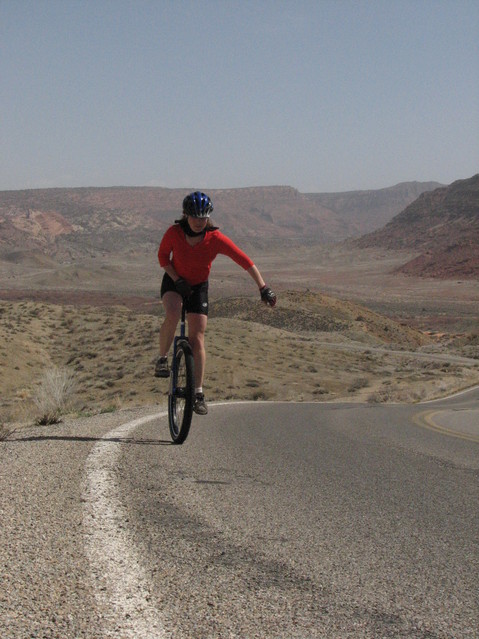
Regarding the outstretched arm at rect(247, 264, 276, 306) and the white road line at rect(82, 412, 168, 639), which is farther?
the outstretched arm at rect(247, 264, 276, 306)

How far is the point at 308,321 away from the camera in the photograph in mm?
57344

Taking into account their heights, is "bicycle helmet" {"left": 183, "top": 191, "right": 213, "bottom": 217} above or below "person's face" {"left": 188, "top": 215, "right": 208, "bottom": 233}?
above

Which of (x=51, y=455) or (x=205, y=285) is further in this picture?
(x=205, y=285)

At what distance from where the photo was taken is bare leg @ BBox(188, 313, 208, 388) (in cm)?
641

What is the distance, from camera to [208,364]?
86.4 feet

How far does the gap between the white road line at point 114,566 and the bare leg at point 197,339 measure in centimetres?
231

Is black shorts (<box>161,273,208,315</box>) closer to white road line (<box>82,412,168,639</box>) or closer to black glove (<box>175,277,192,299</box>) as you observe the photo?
black glove (<box>175,277,192,299</box>)

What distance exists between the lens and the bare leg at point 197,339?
641 cm

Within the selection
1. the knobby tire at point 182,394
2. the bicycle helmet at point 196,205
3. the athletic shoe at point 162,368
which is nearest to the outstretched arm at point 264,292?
the bicycle helmet at point 196,205

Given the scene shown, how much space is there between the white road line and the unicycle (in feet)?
6.39

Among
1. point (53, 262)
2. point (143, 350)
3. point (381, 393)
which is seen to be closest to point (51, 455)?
point (381, 393)

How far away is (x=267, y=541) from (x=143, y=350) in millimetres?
24876

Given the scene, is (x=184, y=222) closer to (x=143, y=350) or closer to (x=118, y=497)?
(x=118, y=497)

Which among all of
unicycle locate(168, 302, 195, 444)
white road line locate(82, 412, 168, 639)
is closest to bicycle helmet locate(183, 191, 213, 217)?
unicycle locate(168, 302, 195, 444)
